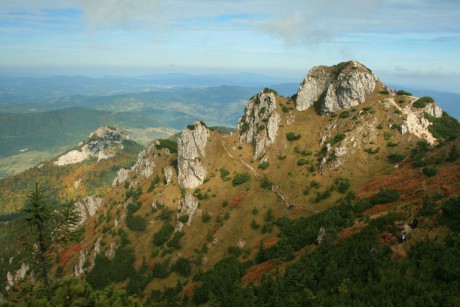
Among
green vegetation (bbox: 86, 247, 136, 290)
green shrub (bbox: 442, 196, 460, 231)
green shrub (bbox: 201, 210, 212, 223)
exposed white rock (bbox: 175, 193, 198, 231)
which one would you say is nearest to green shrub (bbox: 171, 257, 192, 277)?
exposed white rock (bbox: 175, 193, 198, 231)

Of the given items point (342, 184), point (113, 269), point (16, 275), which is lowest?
point (16, 275)

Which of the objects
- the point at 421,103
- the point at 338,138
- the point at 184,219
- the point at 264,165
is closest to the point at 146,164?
the point at 184,219

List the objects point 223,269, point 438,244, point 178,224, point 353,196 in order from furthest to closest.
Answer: point 178,224
point 353,196
point 223,269
point 438,244

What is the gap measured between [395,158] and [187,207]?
64.3 m

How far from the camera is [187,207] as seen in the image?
103 meters

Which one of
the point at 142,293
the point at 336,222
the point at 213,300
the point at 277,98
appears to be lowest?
the point at 142,293

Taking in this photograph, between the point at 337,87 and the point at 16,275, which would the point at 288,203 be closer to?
the point at 337,87

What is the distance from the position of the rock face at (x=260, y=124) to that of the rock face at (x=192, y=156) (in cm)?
1607

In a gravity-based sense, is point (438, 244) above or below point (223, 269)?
above

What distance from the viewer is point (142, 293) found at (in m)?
82.4

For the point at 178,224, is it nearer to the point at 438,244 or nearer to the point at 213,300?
the point at 213,300

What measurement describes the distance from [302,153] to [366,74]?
1448 inches

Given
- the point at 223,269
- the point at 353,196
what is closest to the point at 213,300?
the point at 223,269

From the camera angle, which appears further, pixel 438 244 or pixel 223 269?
pixel 223 269
